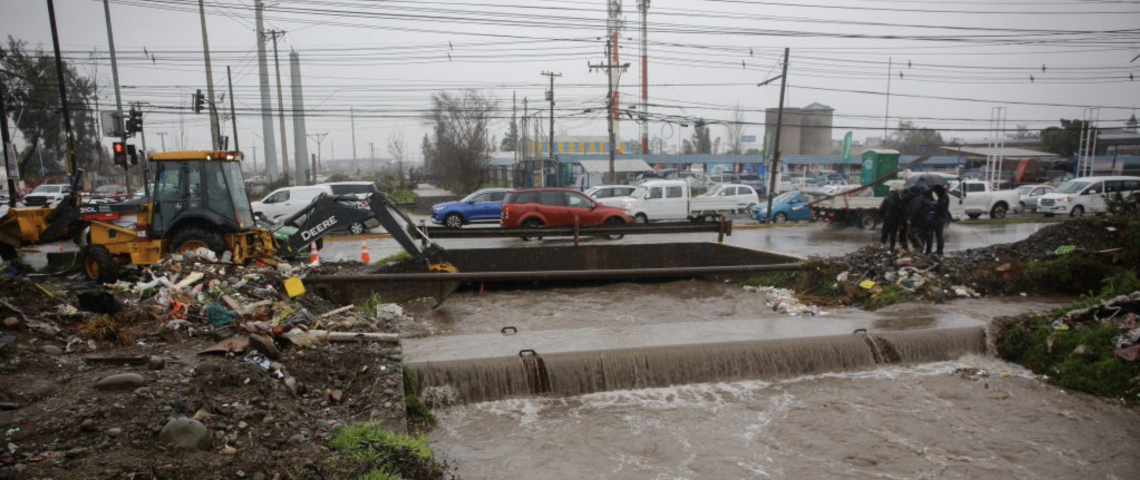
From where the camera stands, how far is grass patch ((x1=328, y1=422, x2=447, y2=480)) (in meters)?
4.63

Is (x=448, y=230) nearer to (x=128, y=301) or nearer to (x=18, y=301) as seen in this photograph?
(x=128, y=301)

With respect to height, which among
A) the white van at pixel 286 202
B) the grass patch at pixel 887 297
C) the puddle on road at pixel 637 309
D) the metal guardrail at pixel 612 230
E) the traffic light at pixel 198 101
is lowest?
the puddle on road at pixel 637 309

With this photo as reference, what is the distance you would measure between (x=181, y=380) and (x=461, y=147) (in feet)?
132

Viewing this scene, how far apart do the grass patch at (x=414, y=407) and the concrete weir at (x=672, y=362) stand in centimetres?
15

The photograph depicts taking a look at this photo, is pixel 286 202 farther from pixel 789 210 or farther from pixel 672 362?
pixel 672 362

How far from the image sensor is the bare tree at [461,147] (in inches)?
1729

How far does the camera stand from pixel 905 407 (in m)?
7.53

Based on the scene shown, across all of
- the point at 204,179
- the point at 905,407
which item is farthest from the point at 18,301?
the point at 905,407

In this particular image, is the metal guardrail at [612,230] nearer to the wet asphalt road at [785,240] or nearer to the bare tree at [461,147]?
the wet asphalt road at [785,240]

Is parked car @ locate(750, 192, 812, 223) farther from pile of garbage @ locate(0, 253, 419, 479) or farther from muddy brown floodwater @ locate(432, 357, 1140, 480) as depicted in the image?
pile of garbage @ locate(0, 253, 419, 479)

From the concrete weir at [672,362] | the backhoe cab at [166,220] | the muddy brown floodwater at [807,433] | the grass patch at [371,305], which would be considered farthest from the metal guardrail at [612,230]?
the muddy brown floodwater at [807,433]

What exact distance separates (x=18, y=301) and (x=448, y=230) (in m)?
7.91

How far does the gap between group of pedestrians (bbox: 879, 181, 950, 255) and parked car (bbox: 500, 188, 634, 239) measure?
6.89m

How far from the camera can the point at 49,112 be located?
45469 mm
